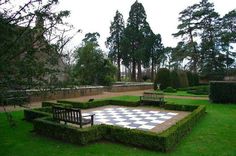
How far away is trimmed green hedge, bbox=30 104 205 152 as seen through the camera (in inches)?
240

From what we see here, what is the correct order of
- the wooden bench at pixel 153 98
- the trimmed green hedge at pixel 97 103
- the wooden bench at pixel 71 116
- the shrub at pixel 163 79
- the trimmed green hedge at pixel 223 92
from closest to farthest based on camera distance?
the wooden bench at pixel 71 116, the trimmed green hedge at pixel 97 103, the wooden bench at pixel 153 98, the trimmed green hedge at pixel 223 92, the shrub at pixel 163 79

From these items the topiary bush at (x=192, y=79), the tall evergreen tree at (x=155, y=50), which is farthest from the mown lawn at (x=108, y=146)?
the tall evergreen tree at (x=155, y=50)

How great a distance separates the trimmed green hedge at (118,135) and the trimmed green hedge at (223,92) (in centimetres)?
855

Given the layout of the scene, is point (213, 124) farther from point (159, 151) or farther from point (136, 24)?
point (136, 24)

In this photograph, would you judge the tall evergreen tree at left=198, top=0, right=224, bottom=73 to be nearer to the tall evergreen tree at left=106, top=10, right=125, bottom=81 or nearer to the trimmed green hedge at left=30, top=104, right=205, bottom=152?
the tall evergreen tree at left=106, top=10, right=125, bottom=81

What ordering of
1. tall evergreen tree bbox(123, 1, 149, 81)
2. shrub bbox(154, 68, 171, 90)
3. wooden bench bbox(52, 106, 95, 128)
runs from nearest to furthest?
wooden bench bbox(52, 106, 95, 128) → shrub bbox(154, 68, 171, 90) → tall evergreen tree bbox(123, 1, 149, 81)

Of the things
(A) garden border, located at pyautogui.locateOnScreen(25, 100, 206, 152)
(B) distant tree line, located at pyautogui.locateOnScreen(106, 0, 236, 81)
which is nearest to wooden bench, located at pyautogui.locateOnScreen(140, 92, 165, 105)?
(A) garden border, located at pyautogui.locateOnScreen(25, 100, 206, 152)

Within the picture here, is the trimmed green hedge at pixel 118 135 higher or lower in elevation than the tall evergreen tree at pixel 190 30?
lower

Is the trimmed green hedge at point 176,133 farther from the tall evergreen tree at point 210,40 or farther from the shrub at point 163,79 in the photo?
the tall evergreen tree at point 210,40

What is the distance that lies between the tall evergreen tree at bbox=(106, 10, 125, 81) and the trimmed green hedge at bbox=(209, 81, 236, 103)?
25.4m

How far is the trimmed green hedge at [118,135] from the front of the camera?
20.0ft

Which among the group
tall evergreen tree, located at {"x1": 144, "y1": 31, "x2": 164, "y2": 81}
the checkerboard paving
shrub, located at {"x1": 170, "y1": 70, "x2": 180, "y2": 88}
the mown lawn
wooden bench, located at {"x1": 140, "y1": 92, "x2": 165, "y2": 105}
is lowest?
the mown lawn

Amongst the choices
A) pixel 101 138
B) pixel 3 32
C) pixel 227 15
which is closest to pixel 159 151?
pixel 101 138

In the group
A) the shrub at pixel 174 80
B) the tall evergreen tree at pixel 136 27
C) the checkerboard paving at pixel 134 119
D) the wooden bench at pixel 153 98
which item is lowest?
the checkerboard paving at pixel 134 119
